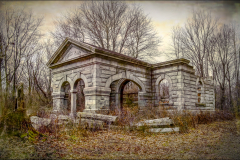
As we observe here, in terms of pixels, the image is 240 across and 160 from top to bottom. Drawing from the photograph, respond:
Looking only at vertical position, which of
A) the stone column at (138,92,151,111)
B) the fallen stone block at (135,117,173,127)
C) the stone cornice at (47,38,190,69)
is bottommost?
the fallen stone block at (135,117,173,127)

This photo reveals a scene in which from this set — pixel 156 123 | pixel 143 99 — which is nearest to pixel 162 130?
pixel 156 123

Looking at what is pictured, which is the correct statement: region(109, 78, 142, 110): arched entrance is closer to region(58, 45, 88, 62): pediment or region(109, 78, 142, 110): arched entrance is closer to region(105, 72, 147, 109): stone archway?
region(105, 72, 147, 109): stone archway

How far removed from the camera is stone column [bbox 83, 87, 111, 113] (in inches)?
486

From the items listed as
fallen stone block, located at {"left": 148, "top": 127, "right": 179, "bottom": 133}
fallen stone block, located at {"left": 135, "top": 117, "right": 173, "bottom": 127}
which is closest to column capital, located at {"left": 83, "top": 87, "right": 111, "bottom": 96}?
fallen stone block, located at {"left": 135, "top": 117, "right": 173, "bottom": 127}

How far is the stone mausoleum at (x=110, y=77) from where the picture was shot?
41.7ft

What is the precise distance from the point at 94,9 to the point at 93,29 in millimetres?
2475

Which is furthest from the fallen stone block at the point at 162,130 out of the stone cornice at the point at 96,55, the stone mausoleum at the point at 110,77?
the stone cornice at the point at 96,55

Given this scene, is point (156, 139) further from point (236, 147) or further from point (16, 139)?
point (16, 139)

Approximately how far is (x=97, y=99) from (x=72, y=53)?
13.5 ft

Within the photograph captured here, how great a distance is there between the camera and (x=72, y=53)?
568 inches

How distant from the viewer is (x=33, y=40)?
1795cm

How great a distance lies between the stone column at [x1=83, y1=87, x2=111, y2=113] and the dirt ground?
4.06 meters

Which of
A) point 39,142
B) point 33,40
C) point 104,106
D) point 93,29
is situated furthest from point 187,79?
point 93,29

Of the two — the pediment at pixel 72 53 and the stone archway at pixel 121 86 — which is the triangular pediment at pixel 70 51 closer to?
the pediment at pixel 72 53
